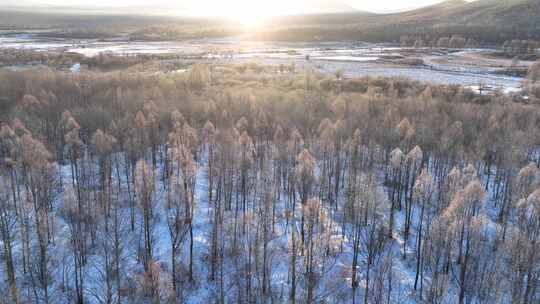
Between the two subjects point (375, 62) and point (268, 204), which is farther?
point (375, 62)

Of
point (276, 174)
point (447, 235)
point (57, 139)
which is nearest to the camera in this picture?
point (447, 235)

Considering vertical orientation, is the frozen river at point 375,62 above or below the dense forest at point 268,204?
above

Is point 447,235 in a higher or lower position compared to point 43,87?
lower

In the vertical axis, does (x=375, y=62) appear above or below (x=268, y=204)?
above

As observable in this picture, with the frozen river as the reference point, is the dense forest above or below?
below

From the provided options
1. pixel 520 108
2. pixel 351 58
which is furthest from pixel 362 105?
pixel 351 58

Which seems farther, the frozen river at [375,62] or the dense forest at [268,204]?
the frozen river at [375,62]

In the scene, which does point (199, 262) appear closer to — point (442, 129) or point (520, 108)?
point (442, 129)

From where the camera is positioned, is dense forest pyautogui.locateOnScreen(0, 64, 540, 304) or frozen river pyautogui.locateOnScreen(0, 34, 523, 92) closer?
dense forest pyautogui.locateOnScreen(0, 64, 540, 304)
